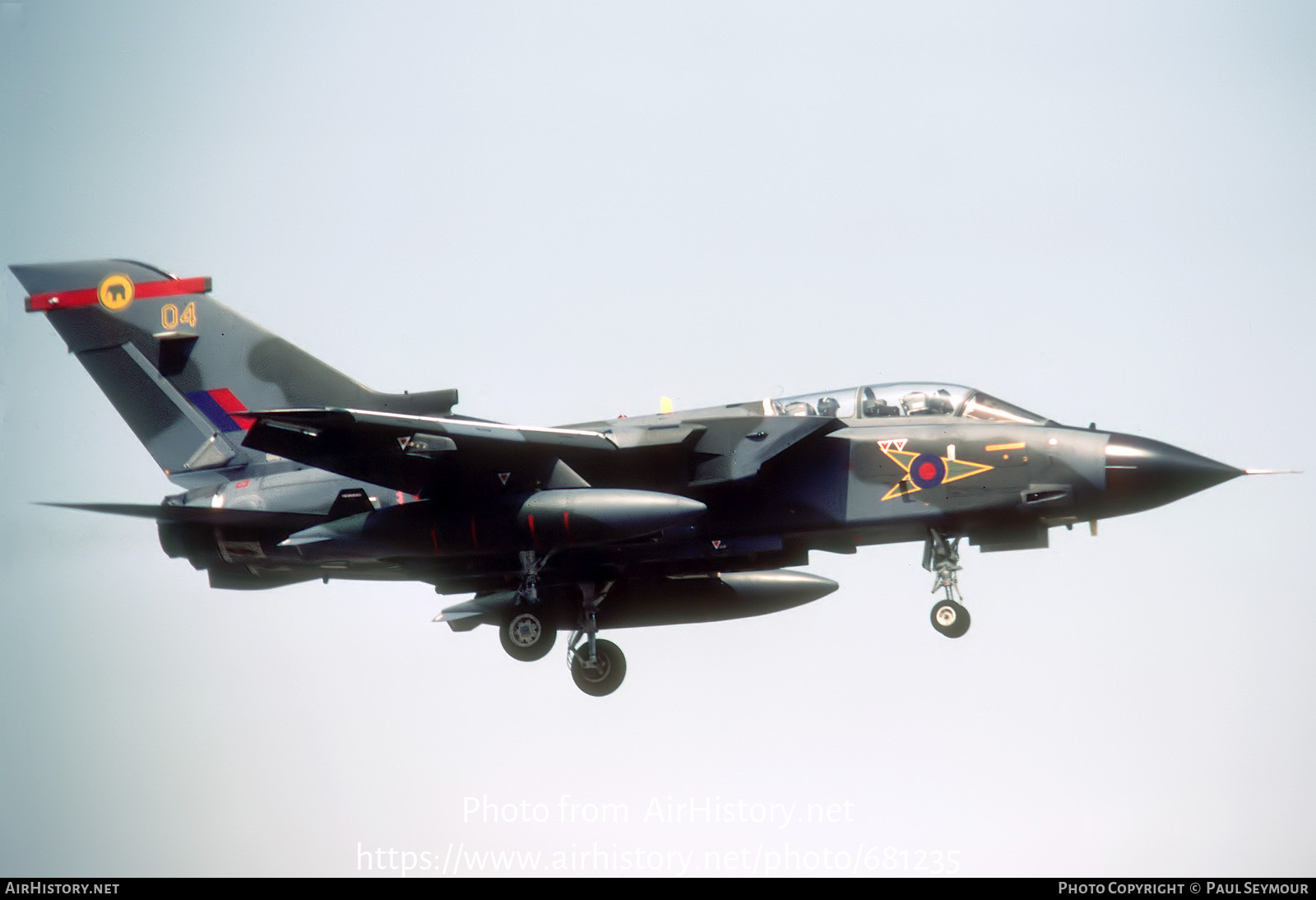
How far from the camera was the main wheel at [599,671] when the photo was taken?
17.1 m

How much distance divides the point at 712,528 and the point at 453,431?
303 centimetres

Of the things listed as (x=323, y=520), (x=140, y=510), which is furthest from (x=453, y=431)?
(x=140, y=510)

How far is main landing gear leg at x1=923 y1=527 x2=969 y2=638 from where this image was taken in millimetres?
14945

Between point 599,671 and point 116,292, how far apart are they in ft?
25.6

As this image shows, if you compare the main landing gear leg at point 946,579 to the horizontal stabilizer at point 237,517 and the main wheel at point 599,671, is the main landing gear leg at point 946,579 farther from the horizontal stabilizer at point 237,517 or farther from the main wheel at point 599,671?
the horizontal stabilizer at point 237,517

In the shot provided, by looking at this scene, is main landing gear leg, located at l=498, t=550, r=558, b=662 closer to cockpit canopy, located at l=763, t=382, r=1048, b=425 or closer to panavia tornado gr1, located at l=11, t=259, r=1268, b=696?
panavia tornado gr1, located at l=11, t=259, r=1268, b=696

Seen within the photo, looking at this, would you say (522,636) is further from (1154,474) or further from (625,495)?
(1154,474)

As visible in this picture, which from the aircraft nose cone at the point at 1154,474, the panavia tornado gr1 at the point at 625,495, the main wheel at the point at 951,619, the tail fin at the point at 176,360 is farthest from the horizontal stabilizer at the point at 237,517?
the aircraft nose cone at the point at 1154,474

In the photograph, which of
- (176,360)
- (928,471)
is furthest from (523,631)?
(176,360)

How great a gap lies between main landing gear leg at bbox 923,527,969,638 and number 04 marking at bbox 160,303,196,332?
9.47 meters

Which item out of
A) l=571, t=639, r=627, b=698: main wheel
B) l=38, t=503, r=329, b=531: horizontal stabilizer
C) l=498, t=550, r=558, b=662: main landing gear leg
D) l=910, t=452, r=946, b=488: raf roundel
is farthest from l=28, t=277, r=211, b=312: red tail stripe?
l=910, t=452, r=946, b=488: raf roundel

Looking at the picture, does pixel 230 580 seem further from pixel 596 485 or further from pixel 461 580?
pixel 596 485

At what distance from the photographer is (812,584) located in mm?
17594
